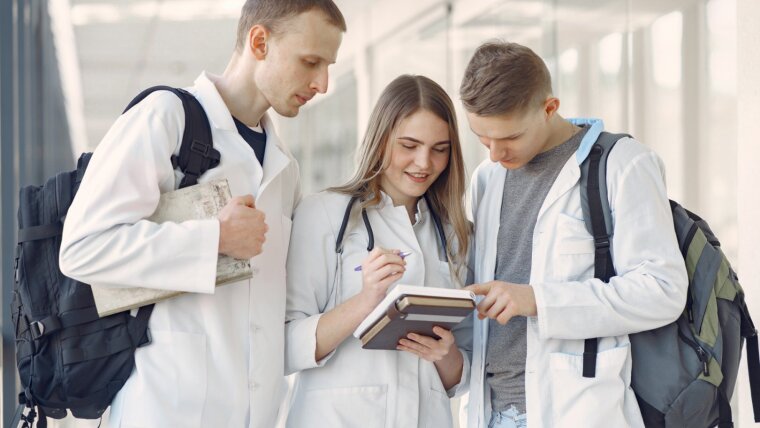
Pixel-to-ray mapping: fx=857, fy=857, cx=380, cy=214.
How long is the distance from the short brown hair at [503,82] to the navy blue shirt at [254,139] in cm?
55

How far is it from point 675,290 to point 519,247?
443 mm

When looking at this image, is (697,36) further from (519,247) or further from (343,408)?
(343,408)

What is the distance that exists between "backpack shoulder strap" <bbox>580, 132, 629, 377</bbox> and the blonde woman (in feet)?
1.19

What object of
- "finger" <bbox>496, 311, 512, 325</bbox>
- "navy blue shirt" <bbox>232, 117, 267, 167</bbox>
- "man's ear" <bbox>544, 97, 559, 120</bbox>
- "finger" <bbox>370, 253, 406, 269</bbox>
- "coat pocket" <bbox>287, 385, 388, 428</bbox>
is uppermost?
"man's ear" <bbox>544, 97, 559, 120</bbox>

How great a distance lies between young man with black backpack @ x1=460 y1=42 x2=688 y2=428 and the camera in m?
2.07

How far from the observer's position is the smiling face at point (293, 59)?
86.0 inches

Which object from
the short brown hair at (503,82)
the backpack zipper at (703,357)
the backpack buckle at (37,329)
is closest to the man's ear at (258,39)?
the short brown hair at (503,82)

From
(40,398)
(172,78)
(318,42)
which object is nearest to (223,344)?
(40,398)

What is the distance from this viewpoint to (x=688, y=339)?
2088mm

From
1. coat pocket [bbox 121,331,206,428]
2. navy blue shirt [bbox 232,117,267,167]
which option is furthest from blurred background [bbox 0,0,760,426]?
coat pocket [bbox 121,331,206,428]

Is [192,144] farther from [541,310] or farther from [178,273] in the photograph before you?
[541,310]

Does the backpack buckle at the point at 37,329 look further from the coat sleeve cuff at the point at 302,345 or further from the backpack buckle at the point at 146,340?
the coat sleeve cuff at the point at 302,345

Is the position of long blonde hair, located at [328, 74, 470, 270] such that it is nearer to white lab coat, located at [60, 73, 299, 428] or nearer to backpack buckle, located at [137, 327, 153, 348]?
white lab coat, located at [60, 73, 299, 428]

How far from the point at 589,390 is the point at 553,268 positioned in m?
0.32
